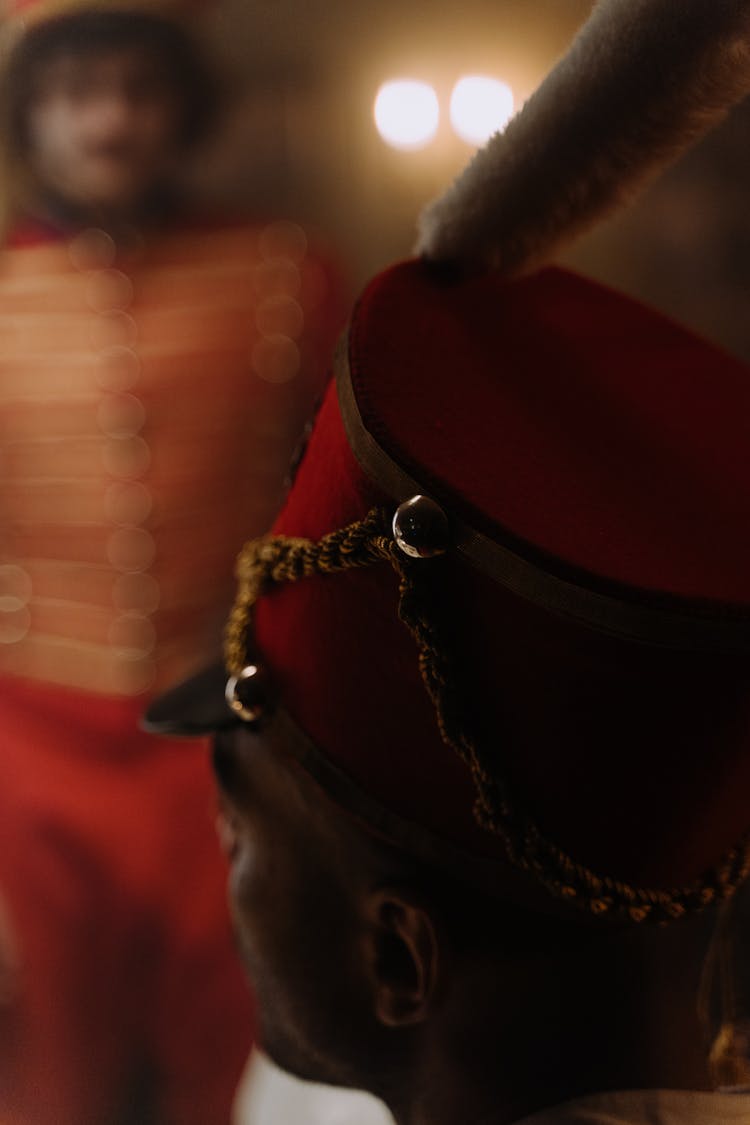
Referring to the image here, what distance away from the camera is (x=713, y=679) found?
469mm

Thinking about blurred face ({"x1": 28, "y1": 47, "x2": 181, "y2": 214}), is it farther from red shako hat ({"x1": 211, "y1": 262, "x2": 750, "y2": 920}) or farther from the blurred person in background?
red shako hat ({"x1": 211, "y1": 262, "x2": 750, "y2": 920})

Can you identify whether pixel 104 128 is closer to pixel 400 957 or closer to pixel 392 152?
pixel 392 152

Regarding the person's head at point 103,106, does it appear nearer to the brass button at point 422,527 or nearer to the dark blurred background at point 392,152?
the dark blurred background at point 392,152

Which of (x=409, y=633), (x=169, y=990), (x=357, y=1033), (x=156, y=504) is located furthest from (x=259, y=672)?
A: (x=169, y=990)

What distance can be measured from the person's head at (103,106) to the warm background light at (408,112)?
1.00 feet

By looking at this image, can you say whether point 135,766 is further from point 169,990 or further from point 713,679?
point 713,679

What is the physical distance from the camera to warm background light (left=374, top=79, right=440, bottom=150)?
1.04m

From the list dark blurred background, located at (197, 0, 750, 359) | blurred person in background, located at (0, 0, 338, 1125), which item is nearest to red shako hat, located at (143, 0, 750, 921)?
dark blurred background, located at (197, 0, 750, 359)

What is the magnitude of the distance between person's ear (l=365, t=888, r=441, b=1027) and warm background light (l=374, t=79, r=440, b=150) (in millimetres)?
802

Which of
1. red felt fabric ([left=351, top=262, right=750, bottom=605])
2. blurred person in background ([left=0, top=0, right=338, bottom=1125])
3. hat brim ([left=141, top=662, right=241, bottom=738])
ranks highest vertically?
red felt fabric ([left=351, top=262, right=750, bottom=605])

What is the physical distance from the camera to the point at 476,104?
98cm

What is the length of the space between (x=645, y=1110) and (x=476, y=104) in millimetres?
891

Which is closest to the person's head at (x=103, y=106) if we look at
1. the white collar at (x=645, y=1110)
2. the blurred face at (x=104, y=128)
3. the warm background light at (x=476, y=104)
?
the blurred face at (x=104, y=128)

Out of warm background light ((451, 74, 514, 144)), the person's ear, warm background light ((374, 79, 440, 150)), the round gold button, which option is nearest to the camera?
the person's ear
